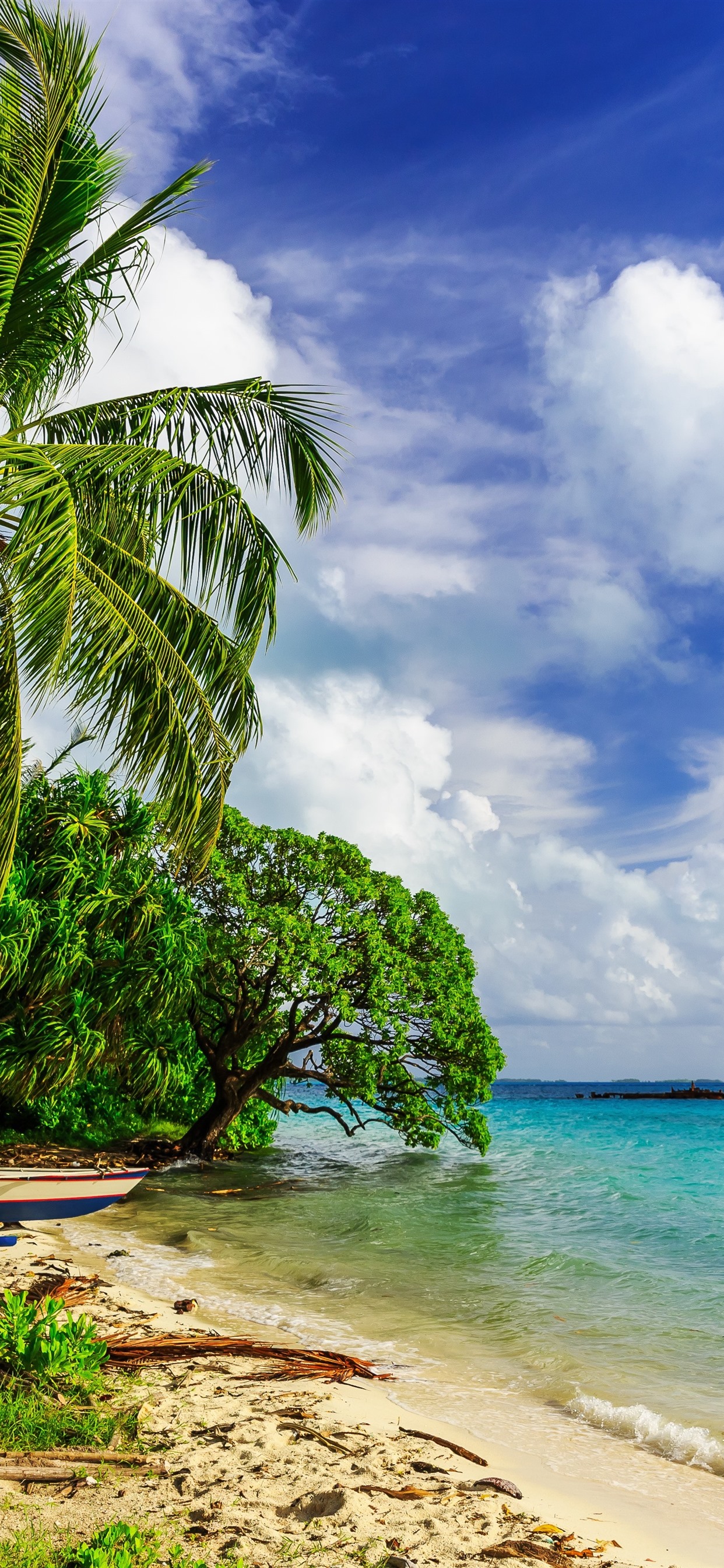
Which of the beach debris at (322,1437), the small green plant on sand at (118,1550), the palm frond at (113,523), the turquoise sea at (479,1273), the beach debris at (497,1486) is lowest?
the turquoise sea at (479,1273)

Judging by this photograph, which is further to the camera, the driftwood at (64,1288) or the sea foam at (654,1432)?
the driftwood at (64,1288)

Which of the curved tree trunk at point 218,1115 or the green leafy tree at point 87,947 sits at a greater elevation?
the green leafy tree at point 87,947

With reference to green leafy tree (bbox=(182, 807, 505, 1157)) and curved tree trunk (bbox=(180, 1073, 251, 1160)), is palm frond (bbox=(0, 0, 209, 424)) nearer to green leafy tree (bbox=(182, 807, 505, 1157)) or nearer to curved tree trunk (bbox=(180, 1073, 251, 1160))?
green leafy tree (bbox=(182, 807, 505, 1157))

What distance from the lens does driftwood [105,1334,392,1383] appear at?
225 inches

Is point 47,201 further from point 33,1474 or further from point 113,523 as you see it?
point 33,1474

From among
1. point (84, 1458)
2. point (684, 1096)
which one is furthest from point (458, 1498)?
point (684, 1096)

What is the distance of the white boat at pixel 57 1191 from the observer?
8680 millimetres

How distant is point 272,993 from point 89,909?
541 cm

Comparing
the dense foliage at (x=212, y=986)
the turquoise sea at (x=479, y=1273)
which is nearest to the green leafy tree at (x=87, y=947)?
the dense foliage at (x=212, y=986)

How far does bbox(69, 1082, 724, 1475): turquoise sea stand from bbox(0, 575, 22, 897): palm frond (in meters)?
4.13

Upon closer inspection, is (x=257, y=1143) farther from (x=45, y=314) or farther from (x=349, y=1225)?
(x=45, y=314)

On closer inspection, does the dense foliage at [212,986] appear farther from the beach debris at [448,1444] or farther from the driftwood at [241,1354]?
the beach debris at [448,1444]

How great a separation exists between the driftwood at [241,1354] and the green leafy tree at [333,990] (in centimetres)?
881

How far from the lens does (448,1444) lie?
493cm
